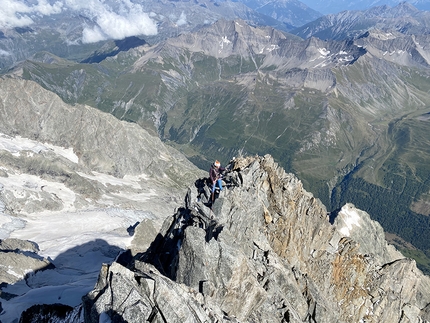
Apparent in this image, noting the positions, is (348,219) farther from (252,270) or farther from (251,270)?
(251,270)

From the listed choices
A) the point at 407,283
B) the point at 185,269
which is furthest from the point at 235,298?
the point at 407,283

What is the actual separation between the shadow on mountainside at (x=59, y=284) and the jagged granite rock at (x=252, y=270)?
1446 centimetres

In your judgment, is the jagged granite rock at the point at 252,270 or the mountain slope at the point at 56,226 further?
the mountain slope at the point at 56,226

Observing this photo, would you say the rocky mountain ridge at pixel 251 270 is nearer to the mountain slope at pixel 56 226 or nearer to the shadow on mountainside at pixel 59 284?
the shadow on mountainside at pixel 59 284

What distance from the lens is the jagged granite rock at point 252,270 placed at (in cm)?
3519

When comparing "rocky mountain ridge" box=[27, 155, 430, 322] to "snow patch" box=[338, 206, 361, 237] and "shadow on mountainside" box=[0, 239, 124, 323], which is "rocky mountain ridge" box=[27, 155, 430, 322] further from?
"snow patch" box=[338, 206, 361, 237]

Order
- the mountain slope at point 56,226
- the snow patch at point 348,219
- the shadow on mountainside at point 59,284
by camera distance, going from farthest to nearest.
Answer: the snow patch at point 348,219
the mountain slope at point 56,226
the shadow on mountainside at point 59,284

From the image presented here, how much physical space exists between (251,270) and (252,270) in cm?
68

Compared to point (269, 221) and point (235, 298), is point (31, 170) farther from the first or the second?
point (235, 298)

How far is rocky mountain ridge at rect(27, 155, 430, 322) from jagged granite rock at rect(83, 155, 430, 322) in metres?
0.11

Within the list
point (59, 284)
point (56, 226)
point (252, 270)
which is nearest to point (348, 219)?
point (59, 284)

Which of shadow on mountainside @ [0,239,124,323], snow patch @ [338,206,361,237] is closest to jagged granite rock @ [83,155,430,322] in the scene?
shadow on mountainside @ [0,239,124,323]

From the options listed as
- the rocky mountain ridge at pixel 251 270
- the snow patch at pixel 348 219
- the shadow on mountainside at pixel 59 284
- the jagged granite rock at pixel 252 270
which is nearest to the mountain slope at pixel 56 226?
the shadow on mountainside at pixel 59 284

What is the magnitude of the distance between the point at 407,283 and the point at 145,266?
72.0 m
